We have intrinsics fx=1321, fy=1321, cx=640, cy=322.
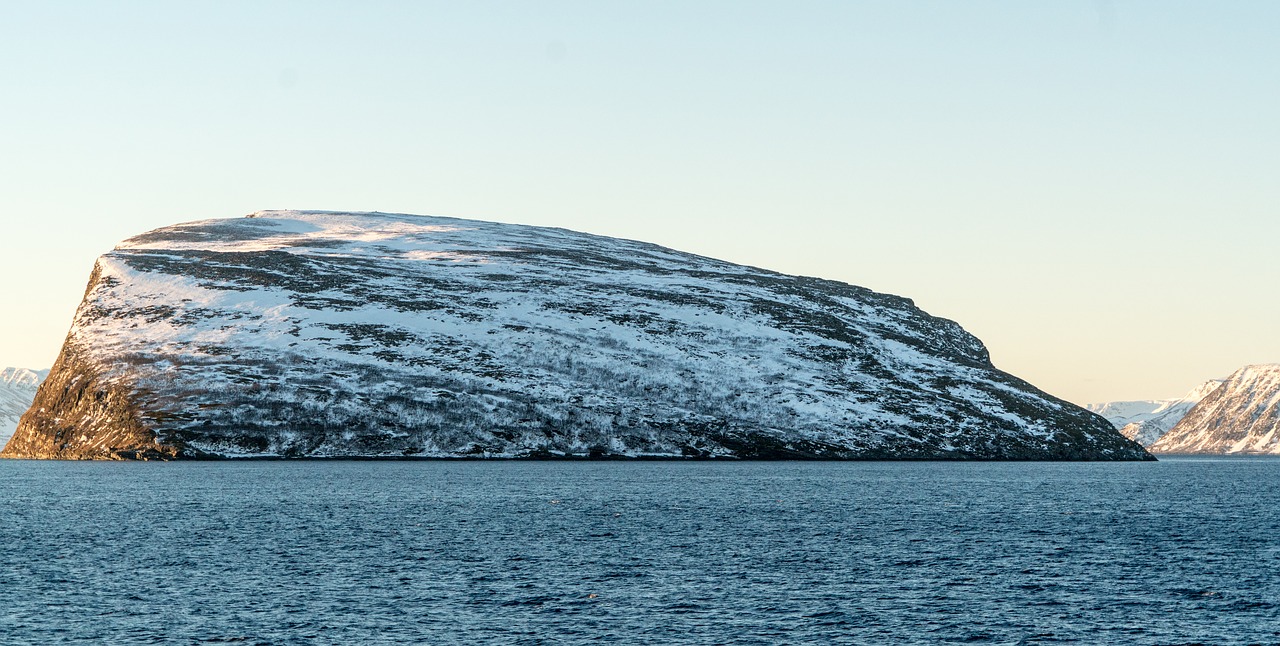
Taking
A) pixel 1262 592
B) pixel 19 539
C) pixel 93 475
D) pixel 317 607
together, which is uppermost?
pixel 1262 592

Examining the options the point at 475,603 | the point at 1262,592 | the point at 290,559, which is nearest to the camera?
the point at 475,603

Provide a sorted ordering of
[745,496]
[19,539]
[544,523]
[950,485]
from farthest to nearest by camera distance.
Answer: [950,485] → [745,496] → [544,523] → [19,539]

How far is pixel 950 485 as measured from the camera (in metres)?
155

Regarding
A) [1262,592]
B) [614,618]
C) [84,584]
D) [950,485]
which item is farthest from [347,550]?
[950,485]

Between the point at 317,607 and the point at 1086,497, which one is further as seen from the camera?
the point at 1086,497

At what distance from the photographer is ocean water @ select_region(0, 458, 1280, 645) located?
52.0m

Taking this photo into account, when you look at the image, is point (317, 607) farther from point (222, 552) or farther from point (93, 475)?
point (93, 475)

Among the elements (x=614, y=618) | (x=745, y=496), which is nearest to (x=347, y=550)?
(x=614, y=618)

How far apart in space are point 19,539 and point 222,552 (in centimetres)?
1747

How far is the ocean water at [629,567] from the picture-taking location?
52.0 m

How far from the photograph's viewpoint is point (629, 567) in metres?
70.0

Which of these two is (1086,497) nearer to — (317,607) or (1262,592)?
(1262,592)

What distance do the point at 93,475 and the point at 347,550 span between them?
340 feet

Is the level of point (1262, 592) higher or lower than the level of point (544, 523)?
higher
